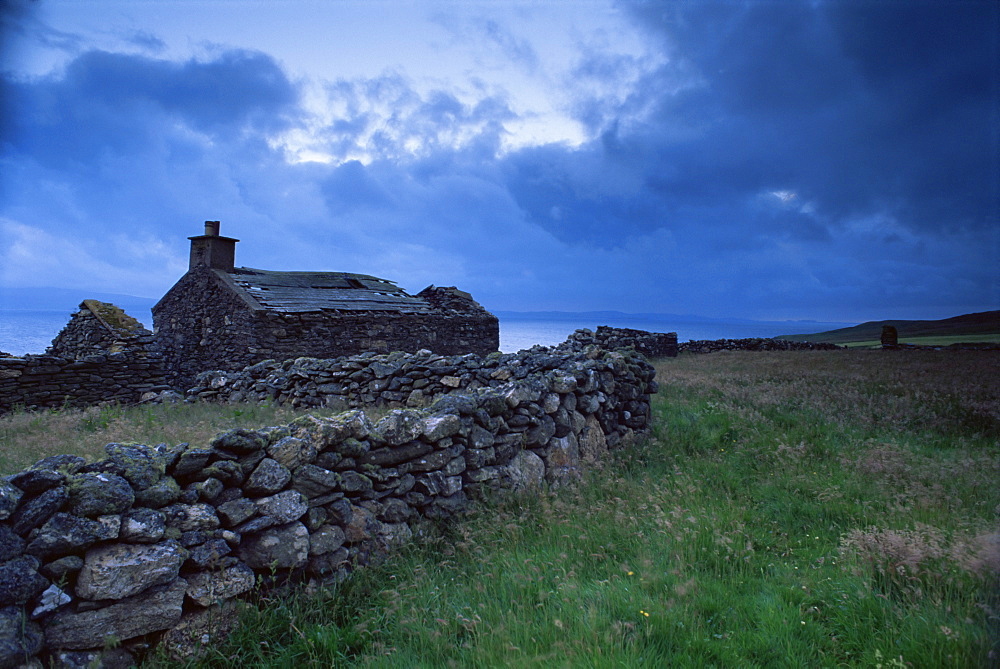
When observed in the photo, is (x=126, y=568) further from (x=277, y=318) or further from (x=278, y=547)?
(x=277, y=318)

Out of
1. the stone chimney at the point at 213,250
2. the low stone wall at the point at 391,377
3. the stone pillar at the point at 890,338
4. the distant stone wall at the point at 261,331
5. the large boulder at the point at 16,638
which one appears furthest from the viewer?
the stone pillar at the point at 890,338

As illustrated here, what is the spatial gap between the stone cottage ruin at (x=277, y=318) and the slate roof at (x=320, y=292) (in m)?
0.04

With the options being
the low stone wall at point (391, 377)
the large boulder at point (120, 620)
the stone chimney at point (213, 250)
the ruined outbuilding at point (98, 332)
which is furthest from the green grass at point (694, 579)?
the stone chimney at point (213, 250)

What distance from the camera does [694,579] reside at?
4008 millimetres

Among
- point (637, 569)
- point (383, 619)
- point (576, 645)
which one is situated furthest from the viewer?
point (637, 569)

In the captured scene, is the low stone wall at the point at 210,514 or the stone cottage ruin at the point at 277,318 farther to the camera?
the stone cottage ruin at the point at 277,318

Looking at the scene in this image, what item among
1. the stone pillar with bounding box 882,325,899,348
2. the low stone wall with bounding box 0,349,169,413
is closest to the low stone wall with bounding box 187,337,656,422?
the low stone wall with bounding box 0,349,169,413

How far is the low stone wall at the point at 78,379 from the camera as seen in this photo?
11977 millimetres

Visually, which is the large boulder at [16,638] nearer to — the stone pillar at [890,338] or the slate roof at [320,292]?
the slate roof at [320,292]

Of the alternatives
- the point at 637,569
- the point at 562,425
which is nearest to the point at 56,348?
the point at 562,425

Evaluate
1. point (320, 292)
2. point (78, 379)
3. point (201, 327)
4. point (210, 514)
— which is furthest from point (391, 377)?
point (201, 327)

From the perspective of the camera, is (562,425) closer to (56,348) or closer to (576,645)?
(576,645)

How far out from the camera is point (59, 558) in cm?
315

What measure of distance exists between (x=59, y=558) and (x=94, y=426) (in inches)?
228
